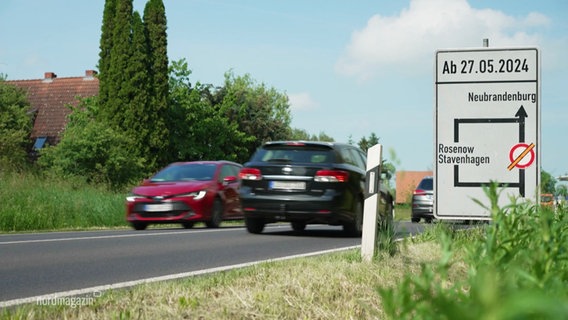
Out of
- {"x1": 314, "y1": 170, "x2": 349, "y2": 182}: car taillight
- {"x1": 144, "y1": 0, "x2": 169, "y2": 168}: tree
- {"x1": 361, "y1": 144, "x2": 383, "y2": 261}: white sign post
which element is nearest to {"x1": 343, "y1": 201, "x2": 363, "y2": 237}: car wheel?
{"x1": 314, "y1": 170, "x2": 349, "y2": 182}: car taillight

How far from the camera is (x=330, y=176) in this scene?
596 inches

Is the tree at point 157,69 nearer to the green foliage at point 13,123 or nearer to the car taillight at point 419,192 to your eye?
the green foliage at point 13,123

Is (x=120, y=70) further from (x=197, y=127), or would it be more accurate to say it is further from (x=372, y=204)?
(x=372, y=204)

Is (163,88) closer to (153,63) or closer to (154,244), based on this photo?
(153,63)

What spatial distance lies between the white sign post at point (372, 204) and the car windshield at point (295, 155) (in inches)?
262

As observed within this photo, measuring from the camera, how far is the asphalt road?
26.1 ft

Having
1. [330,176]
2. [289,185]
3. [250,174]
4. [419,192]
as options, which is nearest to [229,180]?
[250,174]

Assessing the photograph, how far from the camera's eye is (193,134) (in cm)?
6303

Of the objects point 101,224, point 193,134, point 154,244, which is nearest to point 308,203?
point 154,244

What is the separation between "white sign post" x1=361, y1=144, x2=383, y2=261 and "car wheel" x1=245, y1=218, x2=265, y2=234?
7.57 metres

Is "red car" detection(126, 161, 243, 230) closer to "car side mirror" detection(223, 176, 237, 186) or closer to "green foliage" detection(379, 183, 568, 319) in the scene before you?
"car side mirror" detection(223, 176, 237, 186)

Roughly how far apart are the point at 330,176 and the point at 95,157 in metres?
32.7

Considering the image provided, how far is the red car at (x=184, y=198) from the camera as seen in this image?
1817cm

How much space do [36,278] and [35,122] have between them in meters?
67.0
